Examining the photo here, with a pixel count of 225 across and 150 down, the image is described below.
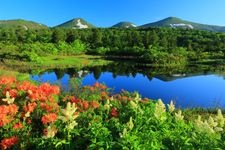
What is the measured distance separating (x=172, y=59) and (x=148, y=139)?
99185 millimetres

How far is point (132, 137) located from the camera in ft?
25.9

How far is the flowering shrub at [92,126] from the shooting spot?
8047mm

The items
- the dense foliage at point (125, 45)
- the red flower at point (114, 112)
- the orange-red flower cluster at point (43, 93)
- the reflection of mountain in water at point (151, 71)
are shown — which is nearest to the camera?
the red flower at point (114, 112)

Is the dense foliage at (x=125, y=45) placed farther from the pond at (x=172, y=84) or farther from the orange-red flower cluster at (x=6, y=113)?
the orange-red flower cluster at (x=6, y=113)

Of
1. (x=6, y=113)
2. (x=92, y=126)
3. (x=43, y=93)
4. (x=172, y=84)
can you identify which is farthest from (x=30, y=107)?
(x=172, y=84)

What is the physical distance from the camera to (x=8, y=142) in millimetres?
10430

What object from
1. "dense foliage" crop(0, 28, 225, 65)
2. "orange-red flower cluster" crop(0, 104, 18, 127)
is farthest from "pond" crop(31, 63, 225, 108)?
"orange-red flower cluster" crop(0, 104, 18, 127)

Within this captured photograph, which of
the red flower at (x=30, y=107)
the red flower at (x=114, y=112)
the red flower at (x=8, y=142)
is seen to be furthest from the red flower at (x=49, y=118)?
the red flower at (x=114, y=112)

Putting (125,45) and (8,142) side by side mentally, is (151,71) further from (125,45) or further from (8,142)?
(8,142)

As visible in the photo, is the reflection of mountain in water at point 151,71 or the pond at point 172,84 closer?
the pond at point 172,84

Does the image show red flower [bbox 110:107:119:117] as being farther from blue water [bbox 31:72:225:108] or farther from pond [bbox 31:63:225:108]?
Answer: blue water [bbox 31:72:225:108]

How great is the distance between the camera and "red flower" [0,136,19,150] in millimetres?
10406

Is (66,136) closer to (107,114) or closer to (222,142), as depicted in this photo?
(107,114)

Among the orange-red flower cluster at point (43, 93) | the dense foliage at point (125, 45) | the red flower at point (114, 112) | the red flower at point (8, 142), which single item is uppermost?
the orange-red flower cluster at point (43, 93)
